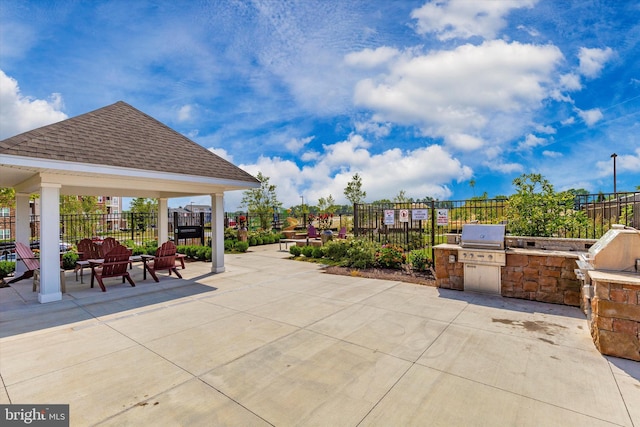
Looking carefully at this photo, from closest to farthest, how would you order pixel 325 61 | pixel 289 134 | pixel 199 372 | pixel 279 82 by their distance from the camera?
1. pixel 199 372
2. pixel 325 61
3. pixel 279 82
4. pixel 289 134

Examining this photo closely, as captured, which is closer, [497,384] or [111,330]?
[497,384]

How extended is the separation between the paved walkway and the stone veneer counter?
0.23m

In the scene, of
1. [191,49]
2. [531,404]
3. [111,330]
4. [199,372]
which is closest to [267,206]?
[191,49]

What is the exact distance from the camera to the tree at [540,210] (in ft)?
21.8

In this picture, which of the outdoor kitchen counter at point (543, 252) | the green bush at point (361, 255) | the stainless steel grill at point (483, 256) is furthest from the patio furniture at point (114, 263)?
the outdoor kitchen counter at point (543, 252)

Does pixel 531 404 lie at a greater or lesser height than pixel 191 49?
lesser

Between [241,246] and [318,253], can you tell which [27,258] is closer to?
[241,246]

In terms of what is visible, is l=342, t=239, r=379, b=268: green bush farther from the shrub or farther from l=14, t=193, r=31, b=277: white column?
l=14, t=193, r=31, b=277: white column

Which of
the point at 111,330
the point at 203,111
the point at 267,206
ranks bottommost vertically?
the point at 111,330

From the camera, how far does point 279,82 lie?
11.4m

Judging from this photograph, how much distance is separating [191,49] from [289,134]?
32.0 feet

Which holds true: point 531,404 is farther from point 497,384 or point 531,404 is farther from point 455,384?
point 455,384

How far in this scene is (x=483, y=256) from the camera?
6.20 m

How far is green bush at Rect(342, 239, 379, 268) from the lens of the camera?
9406 millimetres
